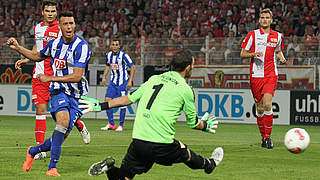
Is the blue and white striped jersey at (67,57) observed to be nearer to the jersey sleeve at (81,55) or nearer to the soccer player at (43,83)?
the jersey sleeve at (81,55)

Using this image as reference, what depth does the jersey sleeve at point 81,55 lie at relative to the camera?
7.99 meters

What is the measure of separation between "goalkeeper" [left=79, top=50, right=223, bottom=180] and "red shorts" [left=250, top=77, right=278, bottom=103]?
564 cm

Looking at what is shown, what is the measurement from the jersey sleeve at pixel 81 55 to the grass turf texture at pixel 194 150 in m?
1.43

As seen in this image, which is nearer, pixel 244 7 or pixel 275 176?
pixel 275 176

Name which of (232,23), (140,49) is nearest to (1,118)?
(140,49)

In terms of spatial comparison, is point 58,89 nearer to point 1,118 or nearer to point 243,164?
point 243,164

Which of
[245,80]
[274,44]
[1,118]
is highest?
[274,44]

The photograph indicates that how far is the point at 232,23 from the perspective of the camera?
72.1 ft

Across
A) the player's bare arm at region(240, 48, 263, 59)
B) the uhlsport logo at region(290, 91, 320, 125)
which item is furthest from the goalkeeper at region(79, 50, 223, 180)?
the uhlsport logo at region(290, 91, 320, 125)

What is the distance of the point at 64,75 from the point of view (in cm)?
814

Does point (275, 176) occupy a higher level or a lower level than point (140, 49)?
lower

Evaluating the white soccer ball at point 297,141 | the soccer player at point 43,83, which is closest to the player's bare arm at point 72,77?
the soccer player at point 43,83

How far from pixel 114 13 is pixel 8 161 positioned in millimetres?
Answer: 17184

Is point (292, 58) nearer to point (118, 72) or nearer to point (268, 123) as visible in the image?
point (118, 72)
